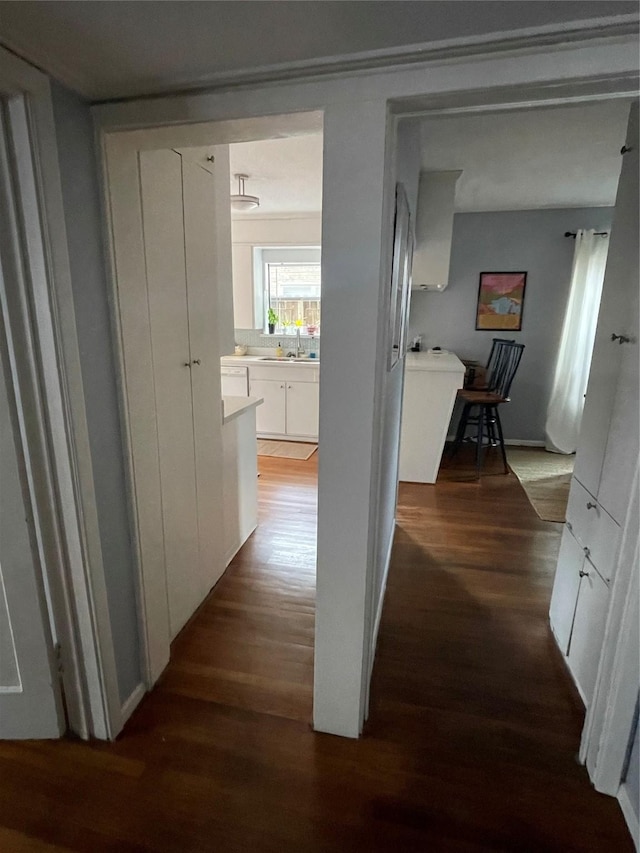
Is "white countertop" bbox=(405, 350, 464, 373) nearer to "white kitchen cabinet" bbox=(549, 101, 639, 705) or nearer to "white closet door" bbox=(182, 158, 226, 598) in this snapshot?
"white kitchen cabinet" bbox=(549, 101, 639, 705)

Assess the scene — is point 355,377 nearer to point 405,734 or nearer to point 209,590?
point 405,734

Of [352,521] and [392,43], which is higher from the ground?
[392,43]

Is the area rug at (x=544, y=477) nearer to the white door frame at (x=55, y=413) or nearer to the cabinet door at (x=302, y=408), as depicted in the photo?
the cabinet door at (x=302, y=408)

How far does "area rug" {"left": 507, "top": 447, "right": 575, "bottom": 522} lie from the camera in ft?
10.6

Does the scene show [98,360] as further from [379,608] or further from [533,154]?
[533,154]

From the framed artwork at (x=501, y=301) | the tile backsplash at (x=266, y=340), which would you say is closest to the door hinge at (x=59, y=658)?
the tile backsplash at (x=266, y=340)

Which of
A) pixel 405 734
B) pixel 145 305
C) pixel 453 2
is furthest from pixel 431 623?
pixel 453 2

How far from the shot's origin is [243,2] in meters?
0.82

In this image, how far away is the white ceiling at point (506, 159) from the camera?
242 cm

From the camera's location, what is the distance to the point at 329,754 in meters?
1.42

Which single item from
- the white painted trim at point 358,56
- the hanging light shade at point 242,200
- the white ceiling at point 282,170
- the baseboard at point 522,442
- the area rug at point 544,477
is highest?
the white ceiling at point 282,170

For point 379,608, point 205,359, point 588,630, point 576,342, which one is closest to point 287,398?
point 205,359

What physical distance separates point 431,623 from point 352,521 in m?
1.07

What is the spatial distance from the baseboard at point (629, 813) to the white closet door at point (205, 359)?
66.2 inches
